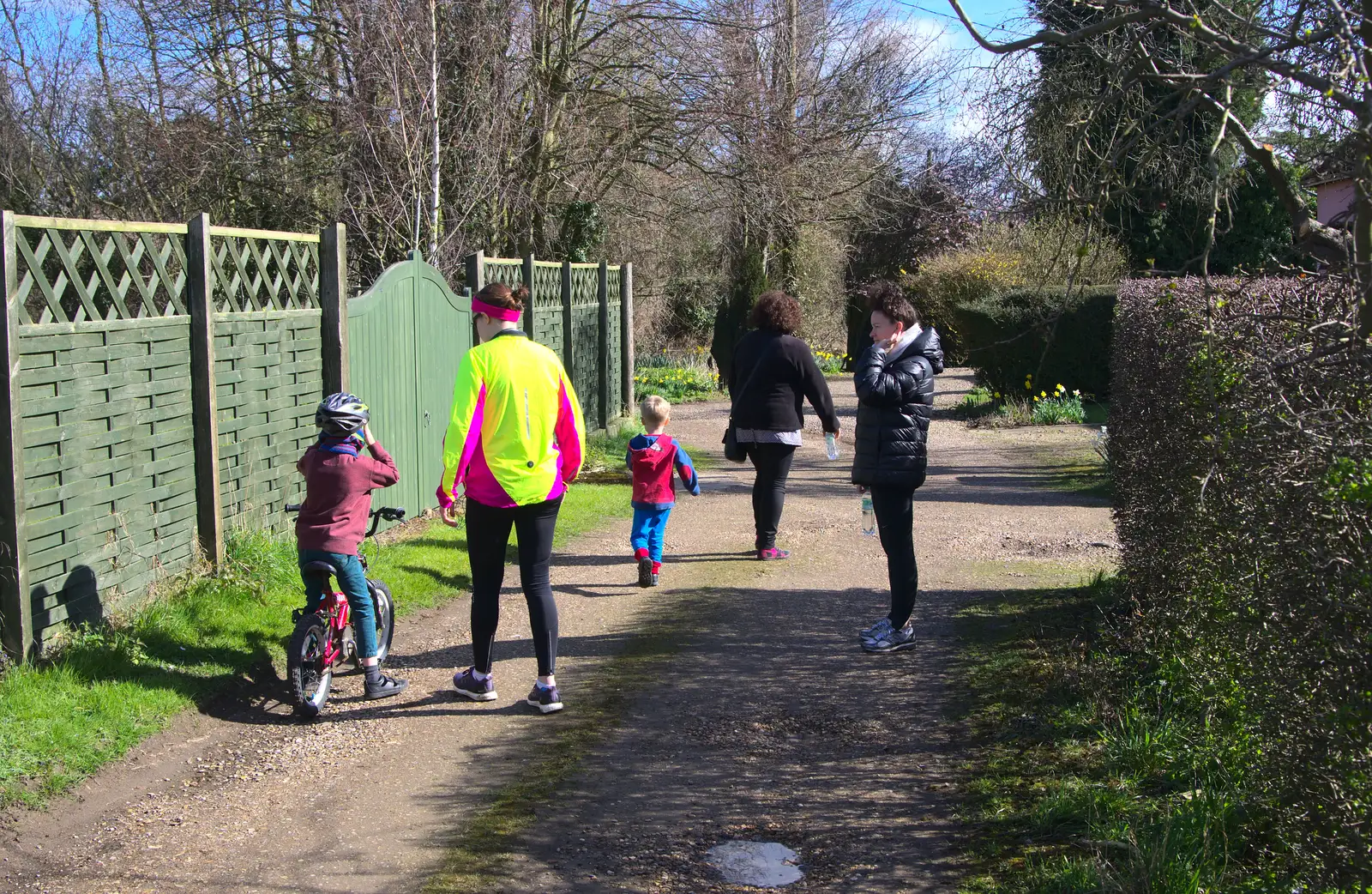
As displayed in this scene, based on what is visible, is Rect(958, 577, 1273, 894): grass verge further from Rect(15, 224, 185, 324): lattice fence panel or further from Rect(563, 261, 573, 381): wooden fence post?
Rect(563, 261, 573, 381): wooden fence post

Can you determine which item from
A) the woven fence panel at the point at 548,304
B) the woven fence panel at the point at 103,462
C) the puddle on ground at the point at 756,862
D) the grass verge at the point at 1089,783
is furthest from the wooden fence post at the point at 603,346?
the puddle on ground at the point at 756,862

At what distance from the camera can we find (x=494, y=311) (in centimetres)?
573

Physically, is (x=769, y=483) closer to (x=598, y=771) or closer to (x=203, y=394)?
(x=203, y=394)

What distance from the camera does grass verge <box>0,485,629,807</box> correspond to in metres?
4.69

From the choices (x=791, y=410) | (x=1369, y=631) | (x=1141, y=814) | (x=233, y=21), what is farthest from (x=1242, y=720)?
(x=233, y=21)

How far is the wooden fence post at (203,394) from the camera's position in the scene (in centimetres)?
694

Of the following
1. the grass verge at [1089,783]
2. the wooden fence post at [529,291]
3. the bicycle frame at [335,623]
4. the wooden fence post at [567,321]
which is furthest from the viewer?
the wooden fence post at [567,321]

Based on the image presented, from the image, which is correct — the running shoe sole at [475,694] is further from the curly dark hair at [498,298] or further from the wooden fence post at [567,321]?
the wooden fence post at [567,321]

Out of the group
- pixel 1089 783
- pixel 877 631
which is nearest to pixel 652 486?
pixel 877 631

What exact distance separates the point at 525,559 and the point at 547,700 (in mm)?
640

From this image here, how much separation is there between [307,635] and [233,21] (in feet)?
43.5

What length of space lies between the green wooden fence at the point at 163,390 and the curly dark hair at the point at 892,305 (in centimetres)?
370

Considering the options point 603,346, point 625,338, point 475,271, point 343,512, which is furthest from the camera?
point 625,338

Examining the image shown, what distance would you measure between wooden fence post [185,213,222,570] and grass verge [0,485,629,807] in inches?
9.3
